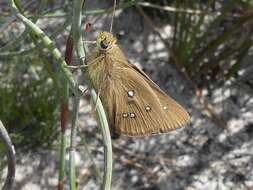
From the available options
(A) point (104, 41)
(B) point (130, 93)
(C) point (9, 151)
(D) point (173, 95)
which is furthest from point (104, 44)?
(D) point (173, 95)

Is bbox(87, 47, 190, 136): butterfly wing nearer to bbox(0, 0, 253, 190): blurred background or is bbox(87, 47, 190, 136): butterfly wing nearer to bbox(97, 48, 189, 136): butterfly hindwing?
bbox(97, 48, 189, 136): butterfly hindwing

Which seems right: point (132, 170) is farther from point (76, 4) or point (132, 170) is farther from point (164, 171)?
point (76, 4)

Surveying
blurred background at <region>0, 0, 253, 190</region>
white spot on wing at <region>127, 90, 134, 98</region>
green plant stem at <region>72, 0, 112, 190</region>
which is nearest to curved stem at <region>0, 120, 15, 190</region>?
green plant stem at <region>72, 0, 112, 190</region>

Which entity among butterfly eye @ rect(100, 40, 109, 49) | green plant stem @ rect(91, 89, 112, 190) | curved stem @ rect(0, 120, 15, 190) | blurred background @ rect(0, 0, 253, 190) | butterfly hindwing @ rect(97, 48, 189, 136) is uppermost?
blurred background @ rect(0, 0, 253, 190)

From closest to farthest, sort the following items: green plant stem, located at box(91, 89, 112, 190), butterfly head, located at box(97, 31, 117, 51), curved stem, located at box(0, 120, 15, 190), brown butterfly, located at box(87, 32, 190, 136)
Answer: green plant stem, located at box(91, 89, 112, 190), curved stem, located at box(0, 120, 15, 190), butterfly head, located at box(97, 31, 117, 51), brown butterfly, located at box(87, 32, 190, 136)

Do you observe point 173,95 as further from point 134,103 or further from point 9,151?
point 9,151

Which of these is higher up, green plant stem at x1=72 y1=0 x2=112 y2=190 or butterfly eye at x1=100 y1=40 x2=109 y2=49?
butterfly eye at x1=100 y1=40 x2=109 y2=49
